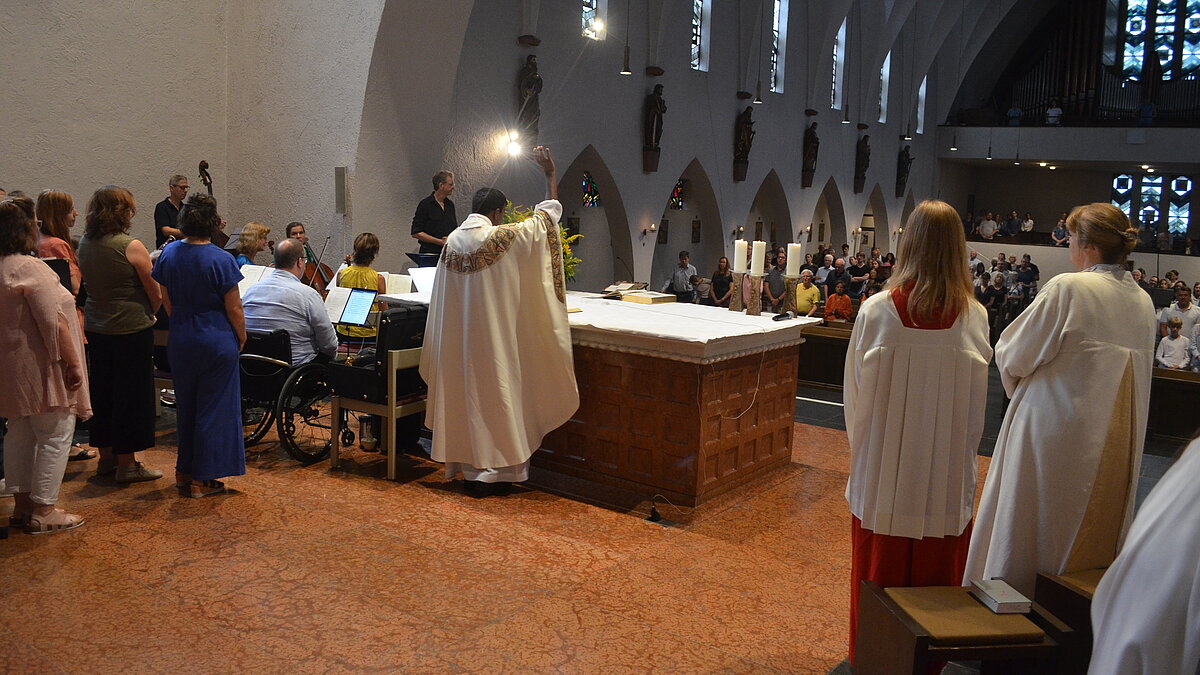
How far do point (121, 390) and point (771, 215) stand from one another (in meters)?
17.9

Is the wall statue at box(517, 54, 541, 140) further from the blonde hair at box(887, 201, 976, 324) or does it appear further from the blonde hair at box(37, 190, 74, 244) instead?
the blonde hair at box(887, 201, 976, 324)

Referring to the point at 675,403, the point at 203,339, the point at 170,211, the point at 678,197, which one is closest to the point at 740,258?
the point at 675,403

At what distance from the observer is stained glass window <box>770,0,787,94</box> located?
1852 cm

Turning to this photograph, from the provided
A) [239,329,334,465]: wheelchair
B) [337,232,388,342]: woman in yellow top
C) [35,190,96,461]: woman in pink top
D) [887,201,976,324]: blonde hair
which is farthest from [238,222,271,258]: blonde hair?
[887,201,976,324]: blonde hair

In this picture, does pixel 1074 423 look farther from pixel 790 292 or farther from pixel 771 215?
pixel 771 215

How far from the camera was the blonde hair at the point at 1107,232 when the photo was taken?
3156 millimetres

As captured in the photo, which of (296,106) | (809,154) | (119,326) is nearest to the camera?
(119,326)

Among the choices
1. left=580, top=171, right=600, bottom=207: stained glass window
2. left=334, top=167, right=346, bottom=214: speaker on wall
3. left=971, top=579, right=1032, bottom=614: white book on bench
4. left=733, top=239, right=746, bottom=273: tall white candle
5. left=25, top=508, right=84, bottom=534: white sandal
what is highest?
left=580, top=171, right=600, bottom=207: stained glass window

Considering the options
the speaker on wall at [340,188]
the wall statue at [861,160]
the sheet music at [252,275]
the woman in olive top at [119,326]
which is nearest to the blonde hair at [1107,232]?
the woman in olive top at [119,326]

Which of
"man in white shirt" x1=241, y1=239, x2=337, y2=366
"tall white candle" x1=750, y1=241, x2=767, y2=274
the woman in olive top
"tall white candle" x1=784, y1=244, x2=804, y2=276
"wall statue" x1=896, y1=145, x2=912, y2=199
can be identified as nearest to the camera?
the woman in olive top

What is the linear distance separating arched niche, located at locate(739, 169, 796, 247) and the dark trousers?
15219 mm

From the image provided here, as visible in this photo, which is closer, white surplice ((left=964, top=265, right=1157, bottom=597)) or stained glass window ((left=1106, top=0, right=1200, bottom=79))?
white surplice ((left=964, top=265, right=1157, bottom=597))

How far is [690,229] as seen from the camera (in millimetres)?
18203

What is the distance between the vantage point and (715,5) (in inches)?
642
